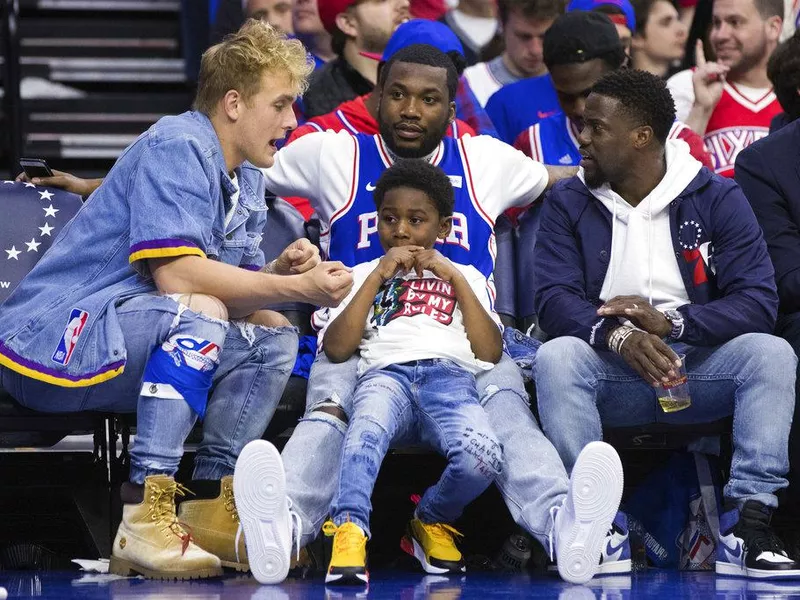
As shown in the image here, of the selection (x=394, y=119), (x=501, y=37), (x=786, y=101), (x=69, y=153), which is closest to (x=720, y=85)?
(x=786, y=101)

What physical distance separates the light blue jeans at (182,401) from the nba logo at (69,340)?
0.09 meters

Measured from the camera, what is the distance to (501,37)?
5.85 metres

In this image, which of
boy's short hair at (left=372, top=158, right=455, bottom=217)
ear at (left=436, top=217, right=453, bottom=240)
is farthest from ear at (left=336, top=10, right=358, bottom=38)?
ear at (left=436, top=217, right=453, bottom=240)

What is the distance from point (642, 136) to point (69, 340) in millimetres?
1623

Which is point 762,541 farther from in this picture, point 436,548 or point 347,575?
point 347,575

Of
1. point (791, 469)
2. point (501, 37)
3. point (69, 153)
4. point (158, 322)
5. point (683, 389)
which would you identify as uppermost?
point (501, 37)

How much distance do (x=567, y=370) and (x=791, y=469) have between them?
69cm

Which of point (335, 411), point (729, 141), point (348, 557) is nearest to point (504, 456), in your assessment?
point (335, 411)

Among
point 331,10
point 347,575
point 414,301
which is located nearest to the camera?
point 347,575

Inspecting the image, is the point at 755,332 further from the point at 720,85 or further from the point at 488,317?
the point at 720,85

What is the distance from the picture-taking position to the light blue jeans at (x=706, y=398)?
11.2 ft

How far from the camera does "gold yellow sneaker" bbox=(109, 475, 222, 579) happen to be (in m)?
3.22

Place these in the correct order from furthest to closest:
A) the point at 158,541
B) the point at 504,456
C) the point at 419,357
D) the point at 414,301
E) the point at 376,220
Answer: the point at 376,220, the point at 414,301, the point at 419,357, the point at 504,456, the point at 158,541

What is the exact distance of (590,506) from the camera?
124 inches
